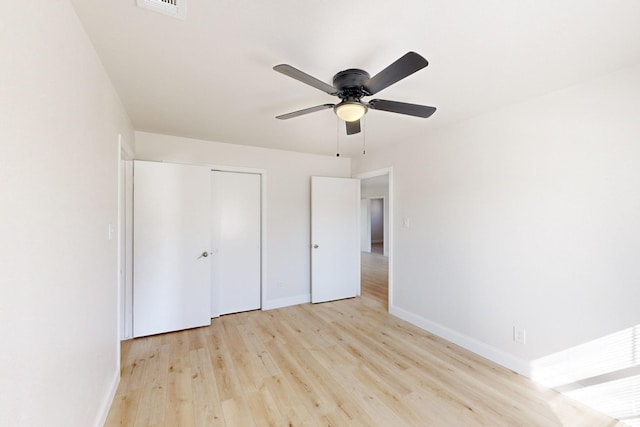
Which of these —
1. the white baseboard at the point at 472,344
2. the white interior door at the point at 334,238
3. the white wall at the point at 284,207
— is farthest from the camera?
the white interior door at the point at 334,238

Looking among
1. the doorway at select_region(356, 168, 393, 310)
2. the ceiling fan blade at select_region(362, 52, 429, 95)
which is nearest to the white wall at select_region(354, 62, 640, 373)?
the doorway at select_region(356, 168, 393, 310)

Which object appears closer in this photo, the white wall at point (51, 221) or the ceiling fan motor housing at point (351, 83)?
the white wall at point (51, 221)

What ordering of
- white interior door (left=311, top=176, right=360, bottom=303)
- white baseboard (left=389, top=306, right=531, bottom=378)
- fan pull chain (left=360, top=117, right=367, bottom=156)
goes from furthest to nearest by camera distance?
white interior door (left=311, top=176, right=360, bottom=303), fan pull chain (left=360, top=117, right=367, bottom=156), white baseboard (left=389, top=306, right=531, bottom=378)

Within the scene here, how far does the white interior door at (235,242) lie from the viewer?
3.60m

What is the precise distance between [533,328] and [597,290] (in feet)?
1.86

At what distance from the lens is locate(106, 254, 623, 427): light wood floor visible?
1.80 meters

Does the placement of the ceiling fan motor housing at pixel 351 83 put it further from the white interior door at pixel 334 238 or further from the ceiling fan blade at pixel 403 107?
the white interior door at pixel 334 238

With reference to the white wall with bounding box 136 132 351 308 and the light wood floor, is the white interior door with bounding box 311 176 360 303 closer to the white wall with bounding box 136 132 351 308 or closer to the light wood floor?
the white wall with bounding box 136 132 351 308

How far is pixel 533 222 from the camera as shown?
7.42 feet

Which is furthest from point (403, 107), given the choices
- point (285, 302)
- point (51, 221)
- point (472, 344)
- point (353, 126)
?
point (285, 302)

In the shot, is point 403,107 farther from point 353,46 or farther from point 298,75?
point 298,75

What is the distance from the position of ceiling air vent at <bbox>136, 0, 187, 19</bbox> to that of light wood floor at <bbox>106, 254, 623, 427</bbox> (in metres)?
2.41

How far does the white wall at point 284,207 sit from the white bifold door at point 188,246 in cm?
27

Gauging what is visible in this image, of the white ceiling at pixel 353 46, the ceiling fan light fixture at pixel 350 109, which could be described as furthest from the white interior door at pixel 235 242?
the ceiling fan light fixture at pixel 350 109
